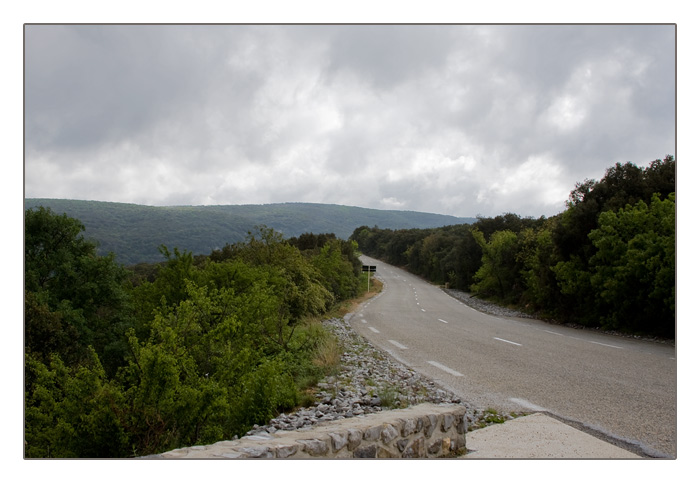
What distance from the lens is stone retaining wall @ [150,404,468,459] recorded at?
339 cm

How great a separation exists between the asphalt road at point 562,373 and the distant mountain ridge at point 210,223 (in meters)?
11.9

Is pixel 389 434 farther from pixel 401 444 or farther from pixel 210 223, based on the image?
pixel 210 223

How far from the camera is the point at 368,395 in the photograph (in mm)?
6914

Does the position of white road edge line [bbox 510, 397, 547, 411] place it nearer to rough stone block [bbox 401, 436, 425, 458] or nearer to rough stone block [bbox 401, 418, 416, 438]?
rough stone block [bbox 401, 436, 425, 458]

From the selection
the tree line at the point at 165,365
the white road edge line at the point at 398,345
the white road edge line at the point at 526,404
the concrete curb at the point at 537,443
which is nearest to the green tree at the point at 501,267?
the tree line at the point at 165,365

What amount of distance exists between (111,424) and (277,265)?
15.3 metres

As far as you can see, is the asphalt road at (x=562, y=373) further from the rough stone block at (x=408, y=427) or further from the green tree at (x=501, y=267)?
the green tree at (x=501, y=267)

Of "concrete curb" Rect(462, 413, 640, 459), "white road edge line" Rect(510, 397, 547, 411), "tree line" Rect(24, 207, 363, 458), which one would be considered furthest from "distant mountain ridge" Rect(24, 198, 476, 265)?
"concrete curb" Rect(462, 413, 640, 459)

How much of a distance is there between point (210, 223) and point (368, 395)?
40222 mm

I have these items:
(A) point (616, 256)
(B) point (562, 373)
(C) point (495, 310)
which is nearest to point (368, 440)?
(B) point (562, 373)

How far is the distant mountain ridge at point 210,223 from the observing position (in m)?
26.3

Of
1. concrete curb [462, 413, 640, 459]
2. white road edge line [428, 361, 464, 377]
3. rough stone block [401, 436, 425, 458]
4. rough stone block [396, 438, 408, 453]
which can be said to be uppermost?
rough stone block [396, 438, 408, 453]

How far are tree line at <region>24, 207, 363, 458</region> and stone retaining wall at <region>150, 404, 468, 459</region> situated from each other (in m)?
1.81

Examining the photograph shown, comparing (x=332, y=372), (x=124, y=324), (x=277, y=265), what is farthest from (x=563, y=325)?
(x=124, y=324)
